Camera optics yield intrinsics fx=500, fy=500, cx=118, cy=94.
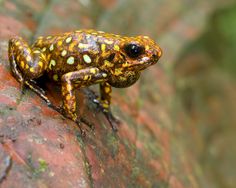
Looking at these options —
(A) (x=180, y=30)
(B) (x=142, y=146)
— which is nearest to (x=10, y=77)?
(B) (x=142, y=146)

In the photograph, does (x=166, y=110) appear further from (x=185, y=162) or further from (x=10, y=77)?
(x=10, y=77)

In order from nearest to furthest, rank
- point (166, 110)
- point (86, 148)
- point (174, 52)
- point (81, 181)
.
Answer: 1. point (81, 181)
2. point (86, 148)
3. point (166, 110)
4. point (174, 52)

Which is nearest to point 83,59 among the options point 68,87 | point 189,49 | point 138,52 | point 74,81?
point 74,81

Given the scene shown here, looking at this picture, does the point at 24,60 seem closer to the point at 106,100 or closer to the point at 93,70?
the point at 93,70

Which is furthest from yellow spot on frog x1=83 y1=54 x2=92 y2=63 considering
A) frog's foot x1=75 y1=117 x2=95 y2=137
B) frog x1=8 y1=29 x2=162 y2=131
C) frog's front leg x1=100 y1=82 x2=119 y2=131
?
frog's foot x1=75 y1=117 x2=95 y2=137

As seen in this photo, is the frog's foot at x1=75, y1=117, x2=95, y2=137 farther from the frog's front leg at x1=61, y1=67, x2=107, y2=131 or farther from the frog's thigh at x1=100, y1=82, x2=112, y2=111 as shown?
the frog's thigh at x1=100, y1=82, x2=112, y2=111

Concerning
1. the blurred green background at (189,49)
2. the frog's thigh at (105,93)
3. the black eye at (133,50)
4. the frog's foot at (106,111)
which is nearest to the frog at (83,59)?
the black eye at (133,50)
